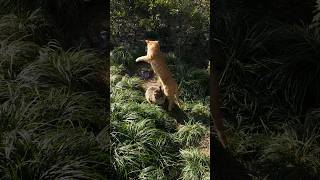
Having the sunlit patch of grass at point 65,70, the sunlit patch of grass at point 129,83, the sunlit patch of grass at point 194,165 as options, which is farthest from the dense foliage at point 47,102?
the sunlit patch of grass at point 194,165

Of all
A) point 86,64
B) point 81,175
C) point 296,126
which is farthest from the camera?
point 86,64

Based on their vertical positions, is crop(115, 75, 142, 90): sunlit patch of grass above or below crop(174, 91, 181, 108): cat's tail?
above

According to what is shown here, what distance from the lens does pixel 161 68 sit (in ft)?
10.9

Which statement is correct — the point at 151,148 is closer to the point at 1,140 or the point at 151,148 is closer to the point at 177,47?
the point at 177,47

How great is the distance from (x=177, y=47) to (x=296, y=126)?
0.93 m

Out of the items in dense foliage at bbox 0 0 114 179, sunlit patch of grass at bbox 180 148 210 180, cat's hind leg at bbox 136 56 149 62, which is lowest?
sunlit patch of grass at bbox 180 148 210 180

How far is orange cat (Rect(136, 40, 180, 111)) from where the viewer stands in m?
3.29

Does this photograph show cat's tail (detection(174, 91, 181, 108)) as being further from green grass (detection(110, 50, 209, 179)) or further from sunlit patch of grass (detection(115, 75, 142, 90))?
sunlit patch of grass (detection(115, 75, 142, 90))

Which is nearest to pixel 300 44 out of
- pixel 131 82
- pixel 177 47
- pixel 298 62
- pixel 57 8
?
pixel 298 62

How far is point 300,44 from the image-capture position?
3.62m

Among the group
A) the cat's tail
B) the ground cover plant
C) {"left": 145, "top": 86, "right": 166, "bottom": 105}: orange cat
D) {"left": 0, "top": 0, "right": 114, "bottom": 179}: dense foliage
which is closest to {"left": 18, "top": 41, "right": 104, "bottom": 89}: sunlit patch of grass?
{"left": 0, "top": 0, "right": 114, "bottom": 179}: dense foliage

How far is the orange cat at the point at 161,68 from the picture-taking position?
3291 millimetres

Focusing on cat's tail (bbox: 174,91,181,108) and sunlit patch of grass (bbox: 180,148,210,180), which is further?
cat's tail (bbox: 174,91,181,108)

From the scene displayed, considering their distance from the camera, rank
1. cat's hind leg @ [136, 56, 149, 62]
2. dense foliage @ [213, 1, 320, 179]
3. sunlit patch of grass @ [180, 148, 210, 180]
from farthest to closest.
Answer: dense foliage @ [213, 1, 320, 179], cat's hind leg @ [136, 56, 149, 62], sunlit patch of grass @ [180, 148, 210, 180]
